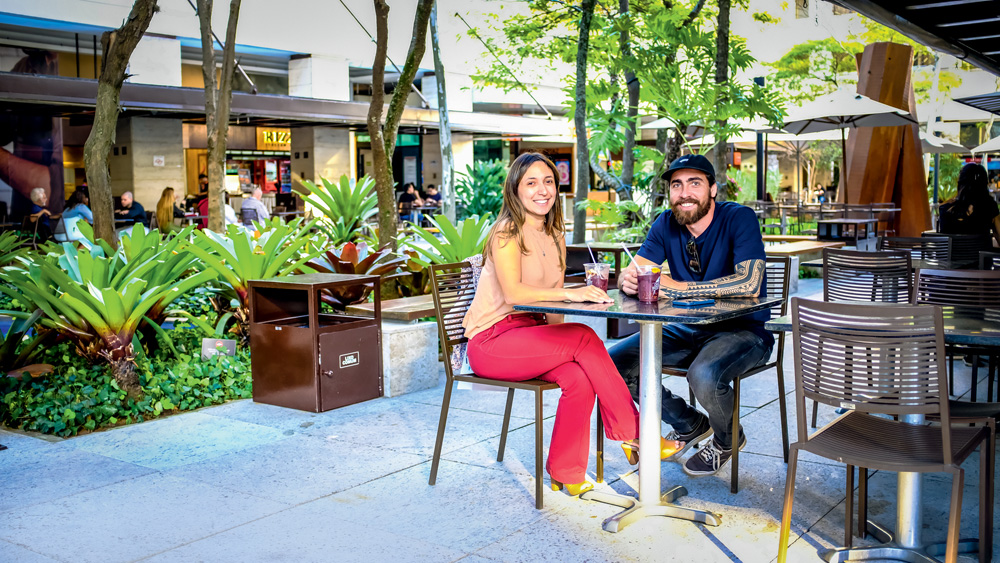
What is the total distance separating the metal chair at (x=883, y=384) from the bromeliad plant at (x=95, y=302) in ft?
13.9

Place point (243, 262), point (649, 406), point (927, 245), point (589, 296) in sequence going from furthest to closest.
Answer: point (927, 245)
point (243, 262)
point (649, 406)
point (589, 296)

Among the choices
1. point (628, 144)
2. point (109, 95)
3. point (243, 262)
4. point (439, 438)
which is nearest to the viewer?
point (439, 438)

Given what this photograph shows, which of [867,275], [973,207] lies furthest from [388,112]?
[973,207]

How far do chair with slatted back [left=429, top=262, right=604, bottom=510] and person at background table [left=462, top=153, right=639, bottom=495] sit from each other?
7cm

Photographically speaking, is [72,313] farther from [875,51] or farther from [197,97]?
[875,51]

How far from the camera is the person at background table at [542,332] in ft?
12.4

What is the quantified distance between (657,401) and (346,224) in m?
7.98

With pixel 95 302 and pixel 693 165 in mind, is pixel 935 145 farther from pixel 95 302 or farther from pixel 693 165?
pixel 95 302

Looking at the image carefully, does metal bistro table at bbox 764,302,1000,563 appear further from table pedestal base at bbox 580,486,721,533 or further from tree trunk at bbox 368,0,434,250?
tree trunk at bbox 368,0,434,250

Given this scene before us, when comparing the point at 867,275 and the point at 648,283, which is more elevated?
the point at 648,283

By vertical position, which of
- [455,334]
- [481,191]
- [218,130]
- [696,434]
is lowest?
[696,434]

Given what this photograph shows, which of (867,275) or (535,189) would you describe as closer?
(535,189)

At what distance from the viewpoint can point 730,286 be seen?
3.95 metres

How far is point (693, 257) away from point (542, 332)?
3.32ft
